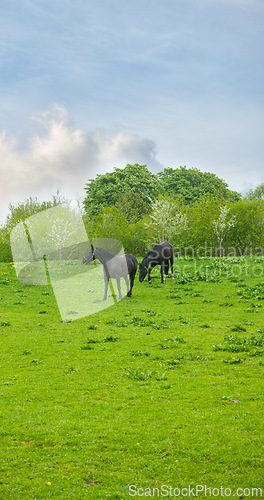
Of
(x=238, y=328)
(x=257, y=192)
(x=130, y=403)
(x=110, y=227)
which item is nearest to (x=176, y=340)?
(x=238, y=328)

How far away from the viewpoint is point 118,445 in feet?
23.3

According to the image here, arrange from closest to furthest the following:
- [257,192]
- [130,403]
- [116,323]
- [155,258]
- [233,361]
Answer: [130,403], [233,361], [116,323], [155,258], [257,192]

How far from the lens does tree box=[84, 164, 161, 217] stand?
80625mm

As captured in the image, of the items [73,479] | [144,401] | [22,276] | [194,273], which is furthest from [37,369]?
[22,276]

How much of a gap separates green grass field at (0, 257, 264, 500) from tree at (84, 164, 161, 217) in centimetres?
6287

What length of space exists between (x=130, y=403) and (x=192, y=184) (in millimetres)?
83108

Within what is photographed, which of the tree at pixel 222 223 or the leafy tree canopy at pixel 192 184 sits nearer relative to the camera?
the tree at pixel 222 223

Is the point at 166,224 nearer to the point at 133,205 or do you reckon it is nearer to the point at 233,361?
the point at 133,205

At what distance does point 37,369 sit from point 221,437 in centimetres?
617

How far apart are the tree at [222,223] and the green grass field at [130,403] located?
38.4m

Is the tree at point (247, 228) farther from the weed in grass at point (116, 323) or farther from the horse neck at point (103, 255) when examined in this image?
the weed in grass at point (116, 323)

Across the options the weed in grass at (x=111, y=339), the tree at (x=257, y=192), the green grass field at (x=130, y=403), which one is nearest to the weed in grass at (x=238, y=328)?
the green grass field at (x=130, y=403)

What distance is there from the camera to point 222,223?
56.3 m

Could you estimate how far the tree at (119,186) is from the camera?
8062cm
